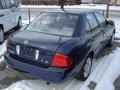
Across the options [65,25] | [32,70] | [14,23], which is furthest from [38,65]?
[14,23]

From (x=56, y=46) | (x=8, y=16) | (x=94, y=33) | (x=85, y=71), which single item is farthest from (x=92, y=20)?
(x=8, y=16)

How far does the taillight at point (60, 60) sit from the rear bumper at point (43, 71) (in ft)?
0.29

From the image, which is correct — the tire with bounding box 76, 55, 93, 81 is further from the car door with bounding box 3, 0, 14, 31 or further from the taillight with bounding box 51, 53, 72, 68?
the car door with bounding box 3, 0, 14, 31

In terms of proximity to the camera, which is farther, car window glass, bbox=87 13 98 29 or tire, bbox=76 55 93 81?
car window glass, bbox=87 13 98 29

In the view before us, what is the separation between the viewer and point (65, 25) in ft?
15.5

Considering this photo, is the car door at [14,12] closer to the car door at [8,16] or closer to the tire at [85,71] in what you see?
the car door at [8,16]

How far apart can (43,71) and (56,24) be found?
1.29 meters

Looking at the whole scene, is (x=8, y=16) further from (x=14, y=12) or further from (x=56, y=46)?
(x=56, y=46)

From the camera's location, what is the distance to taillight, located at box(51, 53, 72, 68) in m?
3.88

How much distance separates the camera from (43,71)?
12.9ft

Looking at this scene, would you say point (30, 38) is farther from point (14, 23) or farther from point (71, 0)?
point (71, 0)

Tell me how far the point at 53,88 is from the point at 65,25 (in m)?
1.37

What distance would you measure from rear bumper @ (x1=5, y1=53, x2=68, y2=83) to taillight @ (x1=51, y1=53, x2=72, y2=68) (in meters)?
0.09

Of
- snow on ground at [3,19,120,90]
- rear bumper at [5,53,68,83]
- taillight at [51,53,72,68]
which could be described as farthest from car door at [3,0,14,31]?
taillight at [51,53,72,68]
